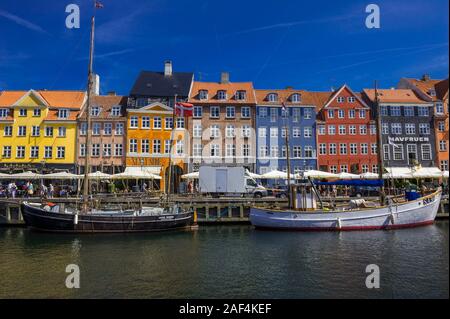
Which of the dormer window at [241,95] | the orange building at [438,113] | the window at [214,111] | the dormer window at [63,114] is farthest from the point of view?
the dormer window at [241,95]

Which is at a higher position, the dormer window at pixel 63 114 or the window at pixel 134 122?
the dormer window at pixel 63 114

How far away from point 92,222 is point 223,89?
93.6ft

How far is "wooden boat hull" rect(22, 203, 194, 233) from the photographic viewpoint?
890 inches

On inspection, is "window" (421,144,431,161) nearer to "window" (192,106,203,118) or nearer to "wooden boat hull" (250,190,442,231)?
"wooden boat hull" (250,190,442,231)

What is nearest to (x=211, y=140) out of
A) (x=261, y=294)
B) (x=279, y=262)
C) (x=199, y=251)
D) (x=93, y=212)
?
(x=93, y=212)

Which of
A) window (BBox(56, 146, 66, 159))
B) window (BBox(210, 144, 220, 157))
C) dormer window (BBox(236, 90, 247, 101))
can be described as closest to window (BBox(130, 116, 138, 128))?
window (BBox(56, 146, 66, 159))

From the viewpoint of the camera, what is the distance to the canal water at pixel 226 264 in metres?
10.9

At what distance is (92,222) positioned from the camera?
22.7 m

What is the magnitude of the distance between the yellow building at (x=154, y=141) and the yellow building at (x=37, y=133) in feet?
24.2

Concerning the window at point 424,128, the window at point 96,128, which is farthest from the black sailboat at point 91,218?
the window at point 424,128

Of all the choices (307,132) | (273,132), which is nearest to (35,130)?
(273,132)

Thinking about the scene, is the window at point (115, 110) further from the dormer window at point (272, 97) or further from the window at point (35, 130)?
the dormer window at point (272, 97)

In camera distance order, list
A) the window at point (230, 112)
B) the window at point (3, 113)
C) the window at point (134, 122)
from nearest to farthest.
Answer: the window at point (3, 113) < the window at point (134, 122) < the window at point (230, 112)

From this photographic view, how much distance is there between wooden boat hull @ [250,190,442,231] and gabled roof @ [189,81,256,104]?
23.1 meters
